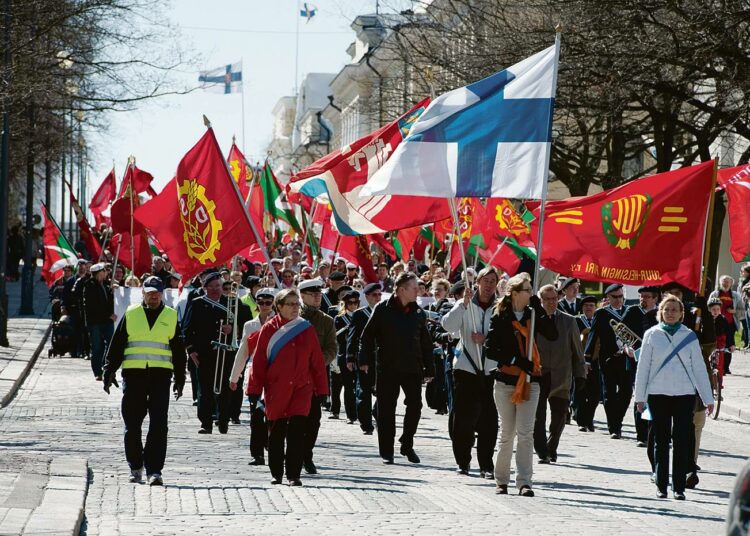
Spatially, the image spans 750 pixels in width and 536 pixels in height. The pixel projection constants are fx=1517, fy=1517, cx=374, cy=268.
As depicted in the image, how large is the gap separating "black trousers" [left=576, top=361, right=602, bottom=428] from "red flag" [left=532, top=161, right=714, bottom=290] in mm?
3648

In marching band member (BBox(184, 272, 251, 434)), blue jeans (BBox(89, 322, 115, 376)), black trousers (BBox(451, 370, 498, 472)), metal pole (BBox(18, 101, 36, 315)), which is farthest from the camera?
metal pole (BBox(18, 101, 36, 315))

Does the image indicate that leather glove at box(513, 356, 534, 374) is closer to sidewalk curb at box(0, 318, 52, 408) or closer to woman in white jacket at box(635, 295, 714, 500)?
woman in white jacket at box(635, 295, 714, 500)

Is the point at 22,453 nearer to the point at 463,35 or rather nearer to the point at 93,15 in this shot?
the point at 93,15

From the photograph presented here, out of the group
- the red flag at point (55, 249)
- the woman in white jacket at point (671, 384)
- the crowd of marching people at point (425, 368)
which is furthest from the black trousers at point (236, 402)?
the red flag at point (55, 249)

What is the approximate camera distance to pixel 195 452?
13594 millimetres

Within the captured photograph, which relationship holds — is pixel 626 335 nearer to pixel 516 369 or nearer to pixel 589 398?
pixel 589 398

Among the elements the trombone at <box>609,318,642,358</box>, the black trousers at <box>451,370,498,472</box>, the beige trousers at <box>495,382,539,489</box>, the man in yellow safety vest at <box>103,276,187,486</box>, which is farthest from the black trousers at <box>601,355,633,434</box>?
the man in yellow safety vest at <box>103,276,187,486</box>

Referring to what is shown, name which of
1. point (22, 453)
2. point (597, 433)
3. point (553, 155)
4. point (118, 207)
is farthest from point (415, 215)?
point (553, 155)

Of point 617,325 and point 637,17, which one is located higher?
point 637,17

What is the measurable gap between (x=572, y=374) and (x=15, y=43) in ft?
48.9

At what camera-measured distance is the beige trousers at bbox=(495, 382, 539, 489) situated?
1095cm

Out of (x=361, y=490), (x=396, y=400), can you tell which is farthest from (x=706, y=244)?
(x=361, y=490)

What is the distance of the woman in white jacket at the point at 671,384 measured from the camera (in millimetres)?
11352

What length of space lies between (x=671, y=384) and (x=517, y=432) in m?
1.27
